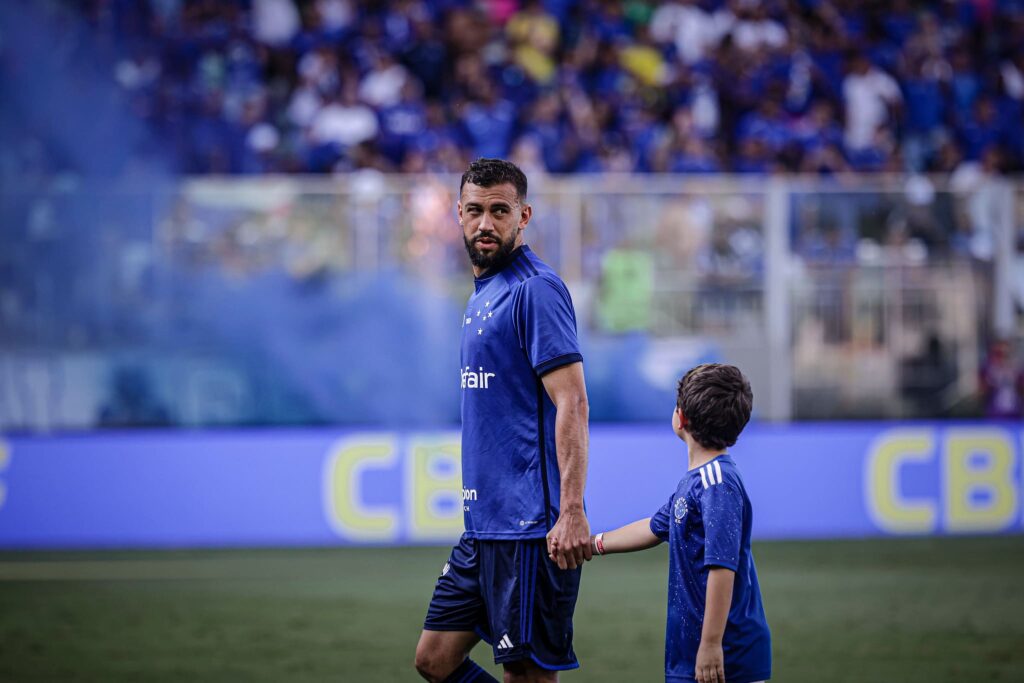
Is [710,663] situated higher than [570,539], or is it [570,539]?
[570,539]

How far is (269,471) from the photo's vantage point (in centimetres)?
1170

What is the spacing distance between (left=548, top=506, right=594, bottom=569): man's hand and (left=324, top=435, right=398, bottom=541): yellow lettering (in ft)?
25.3

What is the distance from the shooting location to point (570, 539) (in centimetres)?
410

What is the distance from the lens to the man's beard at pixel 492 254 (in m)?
4.38

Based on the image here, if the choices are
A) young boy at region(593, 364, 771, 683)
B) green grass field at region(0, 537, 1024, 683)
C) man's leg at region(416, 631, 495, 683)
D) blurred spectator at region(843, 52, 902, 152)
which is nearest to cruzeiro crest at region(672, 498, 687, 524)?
young boy at region(593, 364, 771, 683)

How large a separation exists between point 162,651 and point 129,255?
5257 mm

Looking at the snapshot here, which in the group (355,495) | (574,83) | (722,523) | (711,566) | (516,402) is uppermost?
(574,83)

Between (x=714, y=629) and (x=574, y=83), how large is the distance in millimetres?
12200

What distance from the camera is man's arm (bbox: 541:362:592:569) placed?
410 cm

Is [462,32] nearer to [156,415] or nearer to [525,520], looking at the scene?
[156,415]

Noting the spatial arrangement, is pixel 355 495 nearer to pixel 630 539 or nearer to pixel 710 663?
pixel 630 539

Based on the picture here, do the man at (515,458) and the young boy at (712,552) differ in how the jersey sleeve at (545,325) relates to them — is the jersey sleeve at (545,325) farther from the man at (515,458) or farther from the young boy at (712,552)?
the young boy at (712,552)

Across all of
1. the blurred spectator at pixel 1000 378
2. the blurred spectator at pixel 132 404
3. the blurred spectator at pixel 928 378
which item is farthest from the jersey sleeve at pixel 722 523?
the blurred spectator at pixel 1000 378

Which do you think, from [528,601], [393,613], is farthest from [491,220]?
[393,613]
